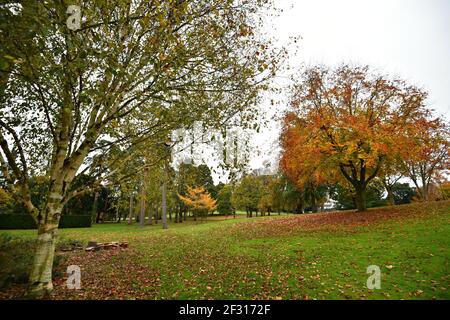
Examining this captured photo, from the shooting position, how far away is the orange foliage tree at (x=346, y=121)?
14.9 meters

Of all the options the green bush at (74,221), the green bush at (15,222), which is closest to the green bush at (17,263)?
the green bush at (15,222)

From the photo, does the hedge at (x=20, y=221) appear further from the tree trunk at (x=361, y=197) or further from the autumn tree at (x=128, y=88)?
the tree trunk at (x=361, y=197)

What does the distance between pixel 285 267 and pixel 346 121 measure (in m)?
11.5

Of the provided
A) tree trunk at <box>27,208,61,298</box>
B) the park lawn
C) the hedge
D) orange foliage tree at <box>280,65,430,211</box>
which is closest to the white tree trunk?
tree trunk at <box>27,208,61,298</box>

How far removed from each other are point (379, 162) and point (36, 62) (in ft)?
63.9

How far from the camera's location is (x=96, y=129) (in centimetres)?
659

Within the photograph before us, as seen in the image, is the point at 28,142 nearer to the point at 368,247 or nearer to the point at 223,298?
the point at 223,298

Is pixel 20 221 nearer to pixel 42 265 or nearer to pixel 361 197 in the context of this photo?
pixel 42 265

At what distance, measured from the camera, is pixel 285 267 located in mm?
8102

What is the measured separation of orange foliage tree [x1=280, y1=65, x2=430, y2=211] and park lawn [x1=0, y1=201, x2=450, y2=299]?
504 centimetres

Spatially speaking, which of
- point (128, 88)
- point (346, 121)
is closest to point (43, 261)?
point (128, 88)

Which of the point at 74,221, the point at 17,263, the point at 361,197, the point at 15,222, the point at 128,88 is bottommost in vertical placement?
the point at 74,221
